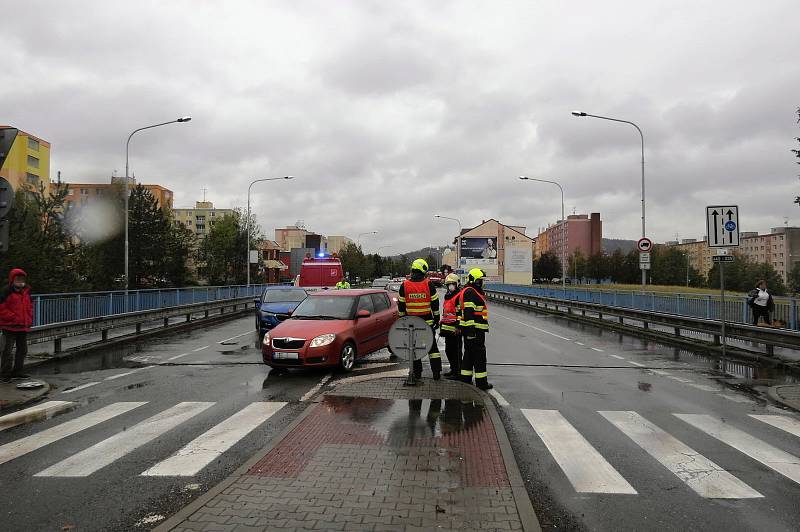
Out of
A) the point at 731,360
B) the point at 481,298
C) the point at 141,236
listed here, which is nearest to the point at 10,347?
the point at 481,298

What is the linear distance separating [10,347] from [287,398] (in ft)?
17.0

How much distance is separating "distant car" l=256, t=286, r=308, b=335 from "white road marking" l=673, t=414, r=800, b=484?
9995 mm

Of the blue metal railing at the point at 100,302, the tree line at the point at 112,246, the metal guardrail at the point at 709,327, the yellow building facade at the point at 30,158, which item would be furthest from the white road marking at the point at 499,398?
the yellow building facade at the point at 30,158

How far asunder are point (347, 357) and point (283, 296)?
26.1 ft

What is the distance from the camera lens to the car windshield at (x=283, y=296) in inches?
672

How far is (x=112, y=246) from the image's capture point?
28688 millimetres

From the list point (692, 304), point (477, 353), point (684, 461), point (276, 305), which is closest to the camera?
point (684, 461)

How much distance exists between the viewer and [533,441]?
19.1 feet

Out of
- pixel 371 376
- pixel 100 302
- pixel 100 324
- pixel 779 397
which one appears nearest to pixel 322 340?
pixel 371 376

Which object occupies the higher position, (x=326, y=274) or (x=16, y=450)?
(x=326, y=274)

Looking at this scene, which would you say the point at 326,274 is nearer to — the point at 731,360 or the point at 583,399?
the point at 731,360

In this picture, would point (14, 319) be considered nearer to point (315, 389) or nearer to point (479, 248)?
point (315, 389)

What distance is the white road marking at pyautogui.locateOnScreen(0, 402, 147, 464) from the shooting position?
5492 millimetres

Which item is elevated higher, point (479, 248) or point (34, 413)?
point (479, 248)
